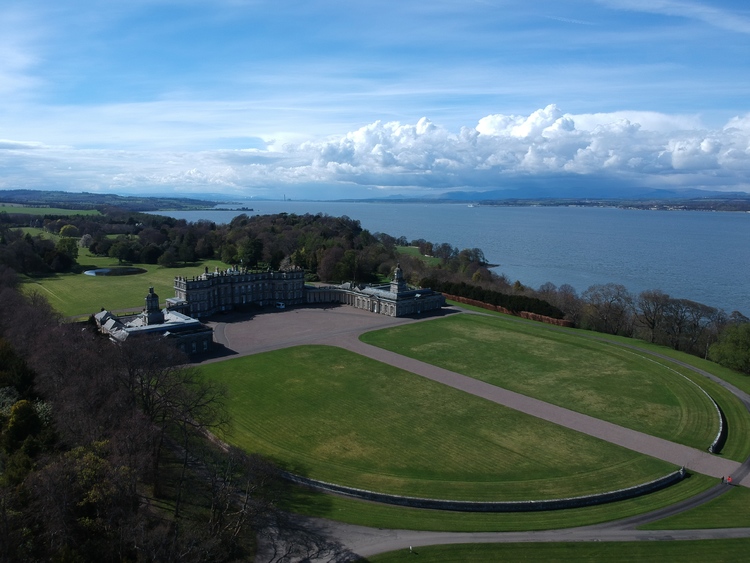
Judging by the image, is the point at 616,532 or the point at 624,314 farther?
the point at 624,314

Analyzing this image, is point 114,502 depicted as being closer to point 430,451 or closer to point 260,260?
point 430,451

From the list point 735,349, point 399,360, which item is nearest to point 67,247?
point 399,360

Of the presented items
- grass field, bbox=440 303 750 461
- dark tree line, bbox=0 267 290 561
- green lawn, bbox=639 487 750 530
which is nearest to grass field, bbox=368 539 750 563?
green lawn, bbox=639 487 750 530

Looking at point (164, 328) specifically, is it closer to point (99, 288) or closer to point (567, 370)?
point (567, 370)

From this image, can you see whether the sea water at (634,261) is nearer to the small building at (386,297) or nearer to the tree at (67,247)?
the small building at (386,297)

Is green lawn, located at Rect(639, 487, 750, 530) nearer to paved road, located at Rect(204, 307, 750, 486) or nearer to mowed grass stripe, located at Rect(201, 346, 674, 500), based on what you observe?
paved road, located at Rect(204, 307, 750, 486)

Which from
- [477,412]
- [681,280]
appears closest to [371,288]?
[477,412]
